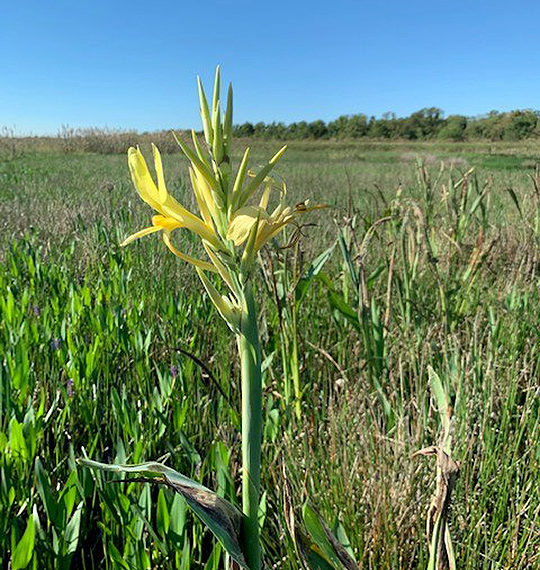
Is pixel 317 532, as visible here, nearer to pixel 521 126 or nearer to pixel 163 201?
pixel 163 201

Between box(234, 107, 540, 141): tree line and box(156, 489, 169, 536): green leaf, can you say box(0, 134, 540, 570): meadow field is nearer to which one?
box(156, 489, 169, 536): green leaf

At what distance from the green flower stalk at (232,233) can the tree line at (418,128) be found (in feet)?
79.2

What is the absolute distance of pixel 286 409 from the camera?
1224 millimetres

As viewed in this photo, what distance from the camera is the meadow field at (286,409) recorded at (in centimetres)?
86

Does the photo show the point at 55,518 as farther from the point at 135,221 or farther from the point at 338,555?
the point at 135,221

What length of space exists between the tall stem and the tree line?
24199 mm

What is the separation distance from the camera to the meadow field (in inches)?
34.0

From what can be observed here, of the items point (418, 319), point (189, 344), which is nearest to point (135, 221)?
point (189, 344)

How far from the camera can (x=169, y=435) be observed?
4.04ft

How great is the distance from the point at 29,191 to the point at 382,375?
16.7 ft

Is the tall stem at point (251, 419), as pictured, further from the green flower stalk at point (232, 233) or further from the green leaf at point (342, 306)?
the green leaf at point (342, 306)

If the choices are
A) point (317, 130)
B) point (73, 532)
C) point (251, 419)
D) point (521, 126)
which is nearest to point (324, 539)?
point (251, 419)

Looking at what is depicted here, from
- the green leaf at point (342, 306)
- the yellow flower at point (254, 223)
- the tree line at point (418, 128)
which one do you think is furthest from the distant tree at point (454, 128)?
the yellow flower at point (254, 223)

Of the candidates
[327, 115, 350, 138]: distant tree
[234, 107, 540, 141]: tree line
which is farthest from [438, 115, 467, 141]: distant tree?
[327, 115, 350, 138]: distant tree
